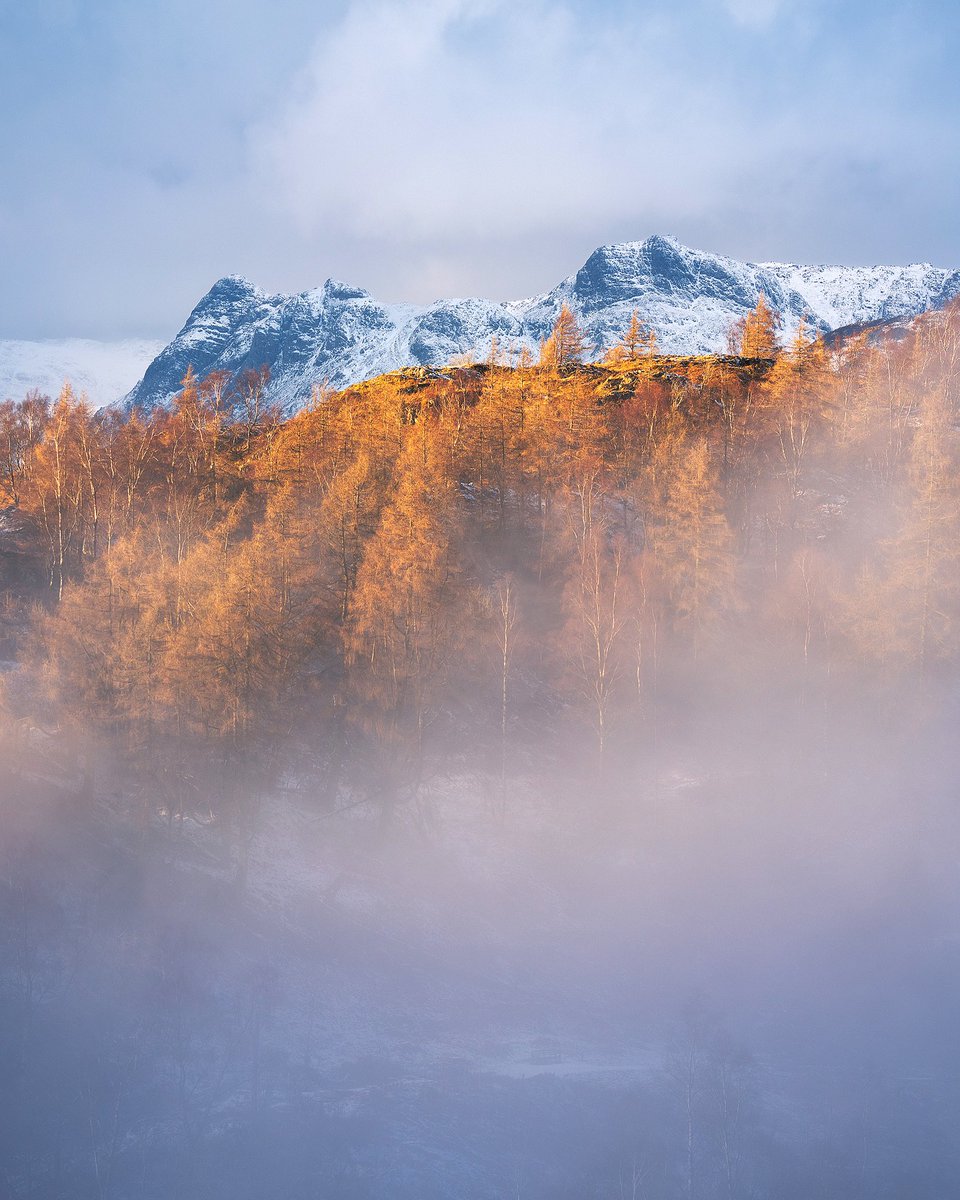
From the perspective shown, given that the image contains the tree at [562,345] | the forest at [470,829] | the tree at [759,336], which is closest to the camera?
the forest at [470,829]

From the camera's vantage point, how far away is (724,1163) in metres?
24.9

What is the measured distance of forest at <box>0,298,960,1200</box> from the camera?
25.8 metres

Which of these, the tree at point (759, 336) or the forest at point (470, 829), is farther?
the tree at point (759, 336)

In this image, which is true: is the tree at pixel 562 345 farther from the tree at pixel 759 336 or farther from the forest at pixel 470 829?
the forest at pixel 470 829

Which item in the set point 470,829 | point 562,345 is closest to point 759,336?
point 562,345

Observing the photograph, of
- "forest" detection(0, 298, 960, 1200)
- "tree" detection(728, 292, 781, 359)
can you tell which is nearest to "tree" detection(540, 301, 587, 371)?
"tree" detection(728, 292, 781, 359)

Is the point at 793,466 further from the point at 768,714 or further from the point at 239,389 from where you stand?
the point at 239,389

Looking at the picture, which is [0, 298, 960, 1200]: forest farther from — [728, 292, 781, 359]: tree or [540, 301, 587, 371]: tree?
[728, 292, 781, 359]: tree

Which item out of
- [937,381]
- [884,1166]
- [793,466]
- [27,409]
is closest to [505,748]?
[884,1166]

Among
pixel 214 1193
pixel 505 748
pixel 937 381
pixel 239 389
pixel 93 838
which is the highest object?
pixel 937 381

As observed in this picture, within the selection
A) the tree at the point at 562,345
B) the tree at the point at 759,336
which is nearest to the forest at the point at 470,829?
the tree at the point at 562,345

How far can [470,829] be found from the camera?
37.2 m

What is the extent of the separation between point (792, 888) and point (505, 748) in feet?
51.4

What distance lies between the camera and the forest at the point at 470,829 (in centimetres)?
2578
